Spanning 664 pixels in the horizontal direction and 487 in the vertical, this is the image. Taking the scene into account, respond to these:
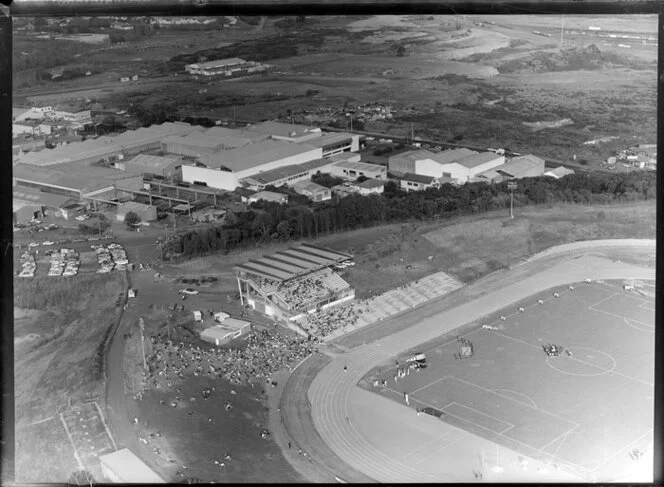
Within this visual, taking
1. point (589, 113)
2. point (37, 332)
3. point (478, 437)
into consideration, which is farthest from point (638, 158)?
point (37, 332)

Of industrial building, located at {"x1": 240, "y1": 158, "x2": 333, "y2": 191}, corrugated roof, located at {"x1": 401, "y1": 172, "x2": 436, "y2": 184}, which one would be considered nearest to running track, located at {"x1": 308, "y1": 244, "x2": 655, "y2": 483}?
corrugated roof, located at {"x1": 401, "y1": 172, "x2": 436, "y2": 184}

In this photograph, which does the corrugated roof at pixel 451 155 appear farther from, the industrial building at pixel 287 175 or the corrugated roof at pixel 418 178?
the industrial building at pixel 287 175

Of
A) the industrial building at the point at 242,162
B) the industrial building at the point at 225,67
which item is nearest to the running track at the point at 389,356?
the industrial building at the point at 242,162

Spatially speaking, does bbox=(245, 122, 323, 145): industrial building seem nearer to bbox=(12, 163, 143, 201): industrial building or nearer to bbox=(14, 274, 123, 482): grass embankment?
bbox=(12, 163, 143, 201): industrial building

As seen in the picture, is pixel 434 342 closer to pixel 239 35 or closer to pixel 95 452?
pixel 95 452

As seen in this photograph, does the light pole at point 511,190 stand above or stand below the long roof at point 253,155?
below

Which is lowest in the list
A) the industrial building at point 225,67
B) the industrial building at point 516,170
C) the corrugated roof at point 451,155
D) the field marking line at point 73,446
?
the industrial building at point 516,170
